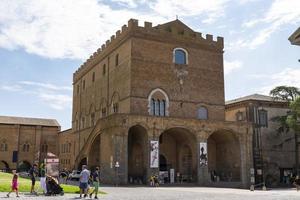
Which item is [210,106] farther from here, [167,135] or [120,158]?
[120,158]

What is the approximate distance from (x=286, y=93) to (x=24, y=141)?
42.7m

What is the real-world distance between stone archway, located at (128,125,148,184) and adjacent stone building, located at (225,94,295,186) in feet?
47.2

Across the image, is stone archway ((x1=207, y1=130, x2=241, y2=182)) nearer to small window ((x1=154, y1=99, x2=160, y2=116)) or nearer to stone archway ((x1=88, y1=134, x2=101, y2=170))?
small window ((x1=154, y1=99, x2=160, y2=116))

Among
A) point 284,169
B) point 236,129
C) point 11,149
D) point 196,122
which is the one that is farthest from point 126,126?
point 11,149

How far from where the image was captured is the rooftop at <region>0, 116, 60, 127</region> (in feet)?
227

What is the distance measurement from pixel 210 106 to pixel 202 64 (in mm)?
4732

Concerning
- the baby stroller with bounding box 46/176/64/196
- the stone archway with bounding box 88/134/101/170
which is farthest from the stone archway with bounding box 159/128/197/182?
the baby stroller with bounding box 46/176/64/196

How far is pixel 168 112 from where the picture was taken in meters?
42.1

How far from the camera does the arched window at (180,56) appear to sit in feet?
144

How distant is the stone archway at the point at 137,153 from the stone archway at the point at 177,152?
285 centimetres

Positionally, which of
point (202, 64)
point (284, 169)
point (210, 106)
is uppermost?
point (202, 64)

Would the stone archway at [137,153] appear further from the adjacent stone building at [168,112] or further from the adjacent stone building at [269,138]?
the adjacent stone building at [269,138]

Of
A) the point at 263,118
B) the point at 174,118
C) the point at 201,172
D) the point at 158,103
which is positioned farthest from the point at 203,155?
the point at 263,118

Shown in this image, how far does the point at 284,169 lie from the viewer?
49.4m
